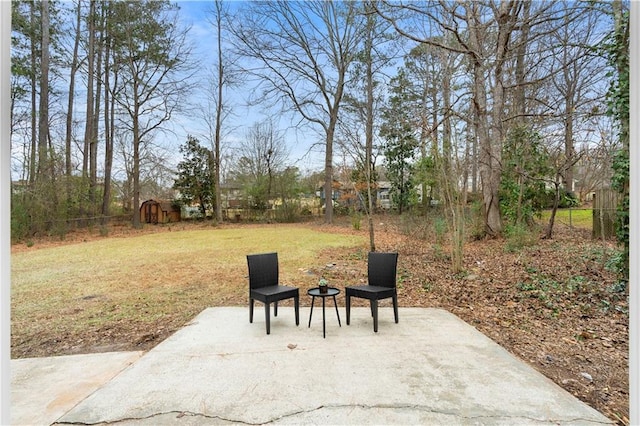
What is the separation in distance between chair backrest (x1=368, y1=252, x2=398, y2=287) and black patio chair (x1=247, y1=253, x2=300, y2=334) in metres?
0.83

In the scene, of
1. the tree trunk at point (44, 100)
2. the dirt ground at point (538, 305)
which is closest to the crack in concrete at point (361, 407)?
the dirt ground at point (538, 305)

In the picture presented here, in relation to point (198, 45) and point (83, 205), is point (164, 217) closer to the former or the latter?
point (83, 205)

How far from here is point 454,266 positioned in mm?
5512

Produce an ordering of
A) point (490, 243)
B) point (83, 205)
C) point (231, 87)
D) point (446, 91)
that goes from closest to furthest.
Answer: point (490, 243) → point (446, 91) → point (83, 205) → point (231, 87)

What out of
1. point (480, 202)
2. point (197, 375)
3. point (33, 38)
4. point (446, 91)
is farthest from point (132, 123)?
point (197, 375)

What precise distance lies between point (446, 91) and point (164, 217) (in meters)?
12.9

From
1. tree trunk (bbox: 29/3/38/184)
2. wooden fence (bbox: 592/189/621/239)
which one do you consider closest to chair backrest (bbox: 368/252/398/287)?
wooden fence (bbox: 592/189/621/239)

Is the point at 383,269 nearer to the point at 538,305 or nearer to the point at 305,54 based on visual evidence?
the point at 538,305

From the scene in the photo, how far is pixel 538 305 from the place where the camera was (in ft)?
12.8

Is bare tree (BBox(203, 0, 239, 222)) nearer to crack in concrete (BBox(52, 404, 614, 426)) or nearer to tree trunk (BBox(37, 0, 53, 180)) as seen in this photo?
tree trunk (BBox(37, 0, 53, 180))

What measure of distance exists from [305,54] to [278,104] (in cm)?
227

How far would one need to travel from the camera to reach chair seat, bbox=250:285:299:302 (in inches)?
123

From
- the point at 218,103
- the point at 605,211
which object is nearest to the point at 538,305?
the point at 605,211

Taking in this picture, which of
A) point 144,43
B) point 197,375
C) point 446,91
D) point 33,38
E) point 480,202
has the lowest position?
point 197,375
